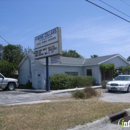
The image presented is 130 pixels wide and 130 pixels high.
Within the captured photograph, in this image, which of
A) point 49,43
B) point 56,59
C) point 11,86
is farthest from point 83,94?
point 11,86

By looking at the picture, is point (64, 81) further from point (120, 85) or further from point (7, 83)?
point (120, 85)

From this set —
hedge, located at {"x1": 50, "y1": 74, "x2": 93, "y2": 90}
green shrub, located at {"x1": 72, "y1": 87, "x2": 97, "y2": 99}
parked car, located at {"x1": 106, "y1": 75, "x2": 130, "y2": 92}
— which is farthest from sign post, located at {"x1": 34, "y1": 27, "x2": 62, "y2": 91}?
green shrub, located at {"x1": 72, "y1": 87, "x2": 97, "y2": 99}

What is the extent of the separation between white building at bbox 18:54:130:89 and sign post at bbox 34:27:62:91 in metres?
2.87

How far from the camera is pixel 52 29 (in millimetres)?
18531

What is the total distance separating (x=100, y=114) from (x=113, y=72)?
799 inches

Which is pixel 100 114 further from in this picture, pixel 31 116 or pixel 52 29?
pixel 52 29

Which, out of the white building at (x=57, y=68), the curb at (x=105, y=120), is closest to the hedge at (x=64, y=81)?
the white building at (x=57, y=68)

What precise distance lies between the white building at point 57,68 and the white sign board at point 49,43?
2820 millimetres

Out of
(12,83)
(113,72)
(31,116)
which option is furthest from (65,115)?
(113,72)

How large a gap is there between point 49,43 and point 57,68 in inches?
227

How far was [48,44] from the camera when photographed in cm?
1895

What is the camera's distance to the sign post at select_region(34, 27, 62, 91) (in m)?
17.7

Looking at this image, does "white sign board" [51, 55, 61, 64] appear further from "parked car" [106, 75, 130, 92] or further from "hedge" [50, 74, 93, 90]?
"parked car" [106, 75, 130, 92]

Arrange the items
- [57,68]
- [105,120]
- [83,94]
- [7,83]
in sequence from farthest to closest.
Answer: [57,68] → [7,83] → [83,94] → [105,120]
